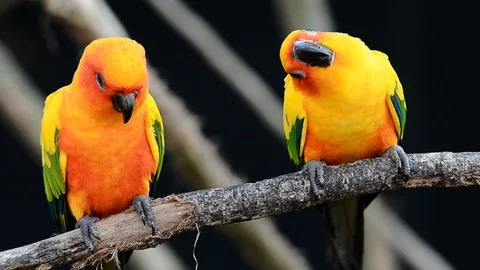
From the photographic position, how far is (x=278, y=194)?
2.04 m

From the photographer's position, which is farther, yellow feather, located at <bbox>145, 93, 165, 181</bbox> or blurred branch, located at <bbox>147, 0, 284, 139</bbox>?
blurred branch, located at <bbox>147, 0, 284, 139</bbox>

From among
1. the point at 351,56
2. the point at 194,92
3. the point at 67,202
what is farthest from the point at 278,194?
the point at 194,92

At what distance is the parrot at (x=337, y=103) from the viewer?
205 cm

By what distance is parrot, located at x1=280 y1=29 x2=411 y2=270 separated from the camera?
80.7 inches

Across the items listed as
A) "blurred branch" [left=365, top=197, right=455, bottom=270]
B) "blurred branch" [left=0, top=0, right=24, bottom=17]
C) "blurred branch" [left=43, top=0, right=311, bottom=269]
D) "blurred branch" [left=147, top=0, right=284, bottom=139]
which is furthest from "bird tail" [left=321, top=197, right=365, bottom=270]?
"blurred branch" [left=0, top=0, right=24, bottom=17]

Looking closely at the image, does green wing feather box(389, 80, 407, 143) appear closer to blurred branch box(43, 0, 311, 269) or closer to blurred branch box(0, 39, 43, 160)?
blurred branch box(43, 0, 311, 269)

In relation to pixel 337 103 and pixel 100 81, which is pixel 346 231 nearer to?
pixel 337 103

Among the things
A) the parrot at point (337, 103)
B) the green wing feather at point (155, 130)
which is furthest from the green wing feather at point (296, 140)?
the green wing feather at point (155, 130)

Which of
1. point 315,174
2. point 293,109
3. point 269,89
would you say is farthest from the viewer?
point 269,89

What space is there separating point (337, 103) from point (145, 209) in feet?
2.00

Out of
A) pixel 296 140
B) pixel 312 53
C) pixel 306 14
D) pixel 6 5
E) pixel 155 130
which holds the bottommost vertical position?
pixel 296 140

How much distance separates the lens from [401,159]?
2.09 m

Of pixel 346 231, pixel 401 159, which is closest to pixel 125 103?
pixel 401 159

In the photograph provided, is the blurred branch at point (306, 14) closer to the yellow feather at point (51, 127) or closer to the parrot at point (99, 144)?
the parrot at point (99, 144)
